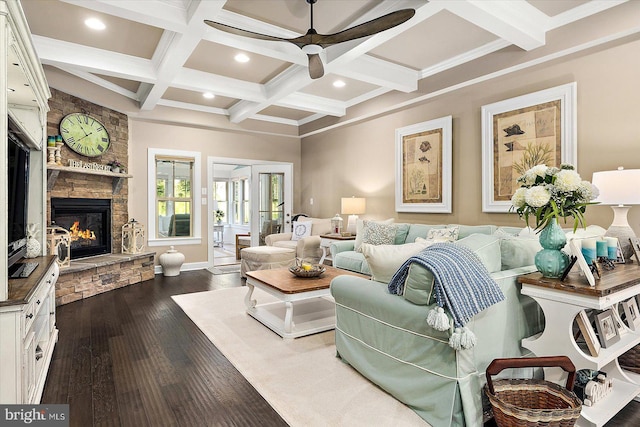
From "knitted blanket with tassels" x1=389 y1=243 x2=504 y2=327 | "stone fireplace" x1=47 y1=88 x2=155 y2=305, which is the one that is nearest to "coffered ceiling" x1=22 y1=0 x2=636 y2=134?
"stone fireplace" x1=47 y1=88 x2=155 y2=305

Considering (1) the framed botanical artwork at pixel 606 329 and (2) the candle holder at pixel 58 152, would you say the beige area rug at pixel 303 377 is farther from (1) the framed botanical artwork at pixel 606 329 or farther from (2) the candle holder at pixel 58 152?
(2) the candle holder at pixel 58 152

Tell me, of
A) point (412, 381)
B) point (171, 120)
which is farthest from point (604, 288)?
point (171, 120)

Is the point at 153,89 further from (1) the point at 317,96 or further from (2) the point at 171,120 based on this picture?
(1) the point at 317,96

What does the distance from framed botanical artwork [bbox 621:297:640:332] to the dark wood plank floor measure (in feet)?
1.47

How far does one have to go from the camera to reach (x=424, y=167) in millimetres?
4840

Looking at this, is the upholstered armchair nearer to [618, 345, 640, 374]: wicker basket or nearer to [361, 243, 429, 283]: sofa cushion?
[361, 243, 429, 283]: sofa cushion

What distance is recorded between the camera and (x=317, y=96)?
5.76 meters

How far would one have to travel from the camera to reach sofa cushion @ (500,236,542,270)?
Answer: 2.15 metres

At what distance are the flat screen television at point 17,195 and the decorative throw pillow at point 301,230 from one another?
3907mm

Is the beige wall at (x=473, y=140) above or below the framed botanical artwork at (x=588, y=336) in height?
above

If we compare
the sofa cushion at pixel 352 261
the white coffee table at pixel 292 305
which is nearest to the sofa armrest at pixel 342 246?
the sofa cushion at pixel 352 261

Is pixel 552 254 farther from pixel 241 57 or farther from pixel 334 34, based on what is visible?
pixel 241 57

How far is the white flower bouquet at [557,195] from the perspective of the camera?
1877mm

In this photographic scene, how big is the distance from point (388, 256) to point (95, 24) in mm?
3530
